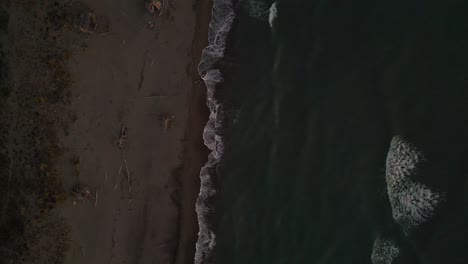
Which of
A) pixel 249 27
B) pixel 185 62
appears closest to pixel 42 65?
pixel 185 62

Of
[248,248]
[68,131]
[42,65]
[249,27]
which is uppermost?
[249,27]

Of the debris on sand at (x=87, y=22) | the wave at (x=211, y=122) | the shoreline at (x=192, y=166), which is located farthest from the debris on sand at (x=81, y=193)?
the debris on sand at (x=87, y=22)

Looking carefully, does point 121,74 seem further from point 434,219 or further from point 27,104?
point 434,219

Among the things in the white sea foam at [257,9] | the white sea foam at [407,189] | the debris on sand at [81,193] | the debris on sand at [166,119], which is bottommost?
the debris on sand at [81,193]

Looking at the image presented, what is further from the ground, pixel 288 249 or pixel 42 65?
pixel 42 65

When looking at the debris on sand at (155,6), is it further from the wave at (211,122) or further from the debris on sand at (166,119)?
the debris on sand at (166,119)

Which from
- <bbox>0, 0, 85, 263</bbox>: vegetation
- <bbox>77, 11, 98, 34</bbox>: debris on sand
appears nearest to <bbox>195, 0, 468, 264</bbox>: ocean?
<bbox>77, 11, 98, 34</bbox>: debris on sand

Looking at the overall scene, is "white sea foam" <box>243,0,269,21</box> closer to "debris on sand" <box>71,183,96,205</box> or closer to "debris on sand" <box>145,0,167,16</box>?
"debris on sand" <box>145,0,167,16</box>

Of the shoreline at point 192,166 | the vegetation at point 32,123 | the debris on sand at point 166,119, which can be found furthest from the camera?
the shoreline at point 192,166
